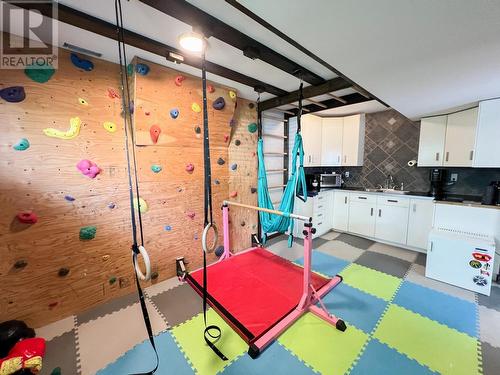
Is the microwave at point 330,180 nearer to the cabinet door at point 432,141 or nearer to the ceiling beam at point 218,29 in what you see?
the cabinet door at point 432,141

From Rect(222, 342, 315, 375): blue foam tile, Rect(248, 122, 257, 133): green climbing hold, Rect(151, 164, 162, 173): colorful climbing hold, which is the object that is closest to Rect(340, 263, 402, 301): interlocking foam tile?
Rect(222, 342, 315, 375): blue foam tile

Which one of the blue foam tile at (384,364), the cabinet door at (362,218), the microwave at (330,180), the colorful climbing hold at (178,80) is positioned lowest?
the blue foam tile at (384,364)

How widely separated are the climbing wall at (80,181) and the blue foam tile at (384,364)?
228 centimetres

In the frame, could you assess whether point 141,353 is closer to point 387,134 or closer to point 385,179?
point 385,179

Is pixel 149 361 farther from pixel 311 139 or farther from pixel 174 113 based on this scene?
pixel 311 139

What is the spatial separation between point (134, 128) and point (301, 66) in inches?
76.9

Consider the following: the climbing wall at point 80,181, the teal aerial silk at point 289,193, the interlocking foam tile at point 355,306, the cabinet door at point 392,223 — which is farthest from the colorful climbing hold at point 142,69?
the cabinet door at point 392,223

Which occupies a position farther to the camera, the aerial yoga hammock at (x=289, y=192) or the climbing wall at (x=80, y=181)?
the aerial yoga hammock at (x=289, y=192)

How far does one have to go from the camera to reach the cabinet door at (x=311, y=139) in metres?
4.04

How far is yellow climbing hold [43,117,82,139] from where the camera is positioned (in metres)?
1.84

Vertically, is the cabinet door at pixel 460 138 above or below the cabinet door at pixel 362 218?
above

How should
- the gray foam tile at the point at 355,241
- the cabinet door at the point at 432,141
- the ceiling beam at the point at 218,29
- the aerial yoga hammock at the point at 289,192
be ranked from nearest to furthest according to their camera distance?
the ceiling beam at the point at 218,29, the aerial yoga hammock at the point at 289,192, the cabinet door at the point at 432,141, the gray foam tile at the point at 355,241

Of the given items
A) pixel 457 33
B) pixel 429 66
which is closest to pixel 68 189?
pixel 457 33

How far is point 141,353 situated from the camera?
1.64 meters
